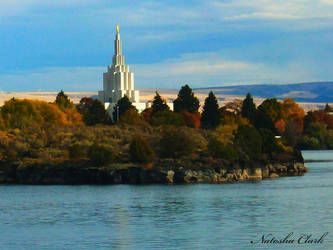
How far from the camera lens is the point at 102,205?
75688 mm

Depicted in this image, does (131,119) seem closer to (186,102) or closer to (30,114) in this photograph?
(30,114)

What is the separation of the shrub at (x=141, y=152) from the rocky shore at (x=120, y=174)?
1065 mm

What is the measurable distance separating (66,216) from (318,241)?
20820 mm

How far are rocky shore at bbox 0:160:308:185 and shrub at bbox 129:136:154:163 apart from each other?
1.06 meters

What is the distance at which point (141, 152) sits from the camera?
103 metres

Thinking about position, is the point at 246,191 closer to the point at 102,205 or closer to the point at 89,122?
the point at 102,205

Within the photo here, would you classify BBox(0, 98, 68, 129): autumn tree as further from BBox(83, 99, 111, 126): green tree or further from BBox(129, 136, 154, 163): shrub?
BBox(129, 136, 154, 163): shrub

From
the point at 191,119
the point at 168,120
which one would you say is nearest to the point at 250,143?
the point at 168,120

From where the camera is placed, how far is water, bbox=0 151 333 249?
5359 centimetres

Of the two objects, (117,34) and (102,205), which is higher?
(117,34)

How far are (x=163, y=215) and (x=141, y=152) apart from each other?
34957mm

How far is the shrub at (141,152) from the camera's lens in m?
102

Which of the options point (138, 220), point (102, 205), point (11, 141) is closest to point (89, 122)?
point (11, 141)

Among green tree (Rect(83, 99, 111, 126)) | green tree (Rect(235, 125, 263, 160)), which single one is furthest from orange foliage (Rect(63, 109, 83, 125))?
green tree (Rect(235, 125, 263, 160))
